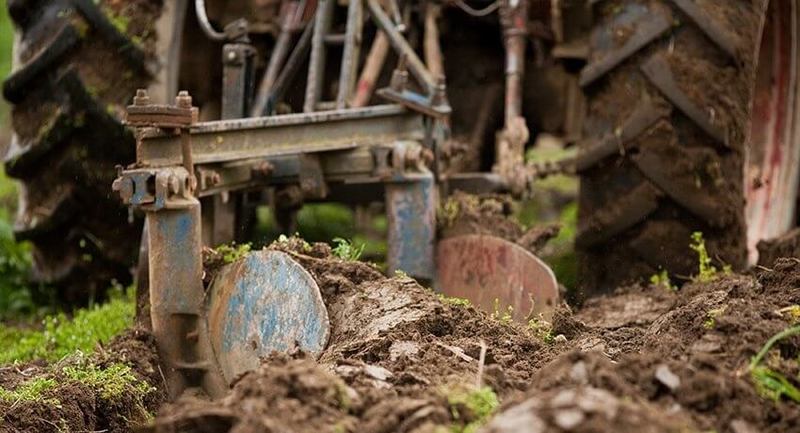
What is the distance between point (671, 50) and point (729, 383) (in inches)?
105

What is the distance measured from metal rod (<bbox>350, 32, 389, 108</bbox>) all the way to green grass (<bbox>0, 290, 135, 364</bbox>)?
125 cm

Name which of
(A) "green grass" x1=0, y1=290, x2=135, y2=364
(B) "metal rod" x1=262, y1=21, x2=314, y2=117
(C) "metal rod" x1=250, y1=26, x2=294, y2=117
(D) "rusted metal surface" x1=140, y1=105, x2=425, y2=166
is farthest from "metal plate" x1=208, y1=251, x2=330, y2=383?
(B) "metal rod" x1=262, y1=21, x2=314, y2=117

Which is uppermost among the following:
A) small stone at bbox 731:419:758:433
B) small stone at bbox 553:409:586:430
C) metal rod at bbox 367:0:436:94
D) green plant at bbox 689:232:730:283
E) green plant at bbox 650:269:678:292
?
metal rod at bbox 367:0:436:94

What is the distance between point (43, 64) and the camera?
17.9 ft

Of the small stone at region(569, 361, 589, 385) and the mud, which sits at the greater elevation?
the small stone at region(569, 361, 589, 385)

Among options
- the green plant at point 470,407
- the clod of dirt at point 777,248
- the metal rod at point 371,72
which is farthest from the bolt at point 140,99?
the clod of dirt at point 777,248

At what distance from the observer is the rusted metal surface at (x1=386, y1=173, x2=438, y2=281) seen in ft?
17.0

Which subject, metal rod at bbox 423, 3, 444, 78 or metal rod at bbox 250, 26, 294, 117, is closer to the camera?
metal rod at bbox 250, 26, 294, 117

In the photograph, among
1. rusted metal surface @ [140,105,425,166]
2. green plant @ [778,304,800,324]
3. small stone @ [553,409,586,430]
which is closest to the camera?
small stone @ [553,409,586,430]

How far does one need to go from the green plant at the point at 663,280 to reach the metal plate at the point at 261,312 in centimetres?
173

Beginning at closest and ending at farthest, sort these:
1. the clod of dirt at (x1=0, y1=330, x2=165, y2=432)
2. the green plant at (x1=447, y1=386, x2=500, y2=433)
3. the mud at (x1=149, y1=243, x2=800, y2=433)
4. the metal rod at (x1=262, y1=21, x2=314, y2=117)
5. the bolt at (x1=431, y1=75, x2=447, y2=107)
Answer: the mud at (x1=149, y1=243, x2=800, y2=433) < the green plant at (x1=447, y1=386, x2=500, y2=433) < the clod of dirt at (x1=0, y1=330, x2=165, y2=432) < the bolt at (x1=431, y1=75, x2=447, y2=107) < the metal rod at (x1=262, y1=21, x2=314, y2=117)

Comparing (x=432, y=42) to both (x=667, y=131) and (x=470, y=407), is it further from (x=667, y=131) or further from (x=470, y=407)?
(x=470, y=407)

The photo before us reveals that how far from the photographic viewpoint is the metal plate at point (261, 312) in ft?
12.9

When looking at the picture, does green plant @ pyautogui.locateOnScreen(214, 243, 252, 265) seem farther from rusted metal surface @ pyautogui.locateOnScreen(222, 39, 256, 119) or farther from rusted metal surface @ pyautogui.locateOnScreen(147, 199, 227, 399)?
rusted metal surface @ pyautogui.locateOnScreen(222, 39, 256, 119)
